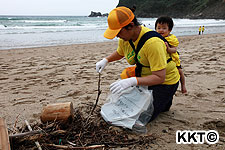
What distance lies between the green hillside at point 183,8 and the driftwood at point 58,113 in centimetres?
4974

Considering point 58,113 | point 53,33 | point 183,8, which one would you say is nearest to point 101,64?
point 58,113

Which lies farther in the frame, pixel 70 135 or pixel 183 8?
pixel 183 8

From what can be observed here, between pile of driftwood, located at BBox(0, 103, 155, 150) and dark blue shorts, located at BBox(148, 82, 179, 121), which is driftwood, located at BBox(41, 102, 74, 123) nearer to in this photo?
pile of driftwood, located at BBox(0, 103, 155, 150)

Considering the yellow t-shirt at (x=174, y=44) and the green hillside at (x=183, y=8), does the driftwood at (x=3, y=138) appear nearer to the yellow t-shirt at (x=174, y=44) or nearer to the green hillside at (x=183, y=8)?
the yellow t-shirt at (x=174, y=44)

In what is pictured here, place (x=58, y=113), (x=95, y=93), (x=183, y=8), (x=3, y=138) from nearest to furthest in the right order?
1. (x=3, y=138)
2. (x=58, y=113)
3. (x=95, y=93)
4. (x=183, y=8)

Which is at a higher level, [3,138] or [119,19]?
[119,19]

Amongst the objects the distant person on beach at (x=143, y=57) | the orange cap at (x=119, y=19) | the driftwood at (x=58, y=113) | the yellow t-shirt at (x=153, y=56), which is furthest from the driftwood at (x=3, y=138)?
the yellow t-shirt at (x=153, y=56)

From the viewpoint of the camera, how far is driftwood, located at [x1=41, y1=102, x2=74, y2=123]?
195 centimetres

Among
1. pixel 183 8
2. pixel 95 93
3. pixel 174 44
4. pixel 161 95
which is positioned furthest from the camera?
pixel 183 8

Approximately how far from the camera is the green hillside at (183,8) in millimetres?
49709

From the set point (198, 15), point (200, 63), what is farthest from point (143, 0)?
point (200, 63)

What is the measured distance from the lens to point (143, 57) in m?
1.91

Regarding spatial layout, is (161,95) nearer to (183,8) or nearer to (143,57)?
(143,57)

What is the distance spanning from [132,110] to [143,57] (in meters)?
0.53
